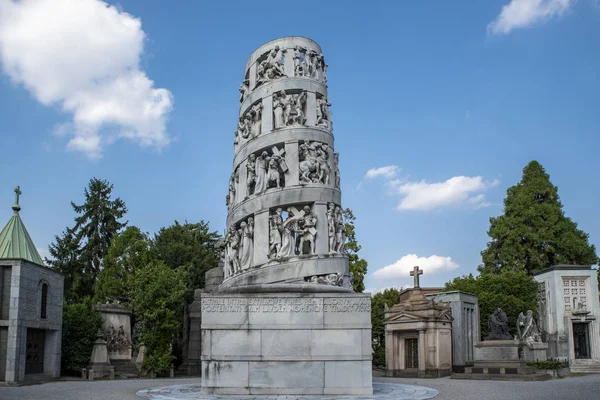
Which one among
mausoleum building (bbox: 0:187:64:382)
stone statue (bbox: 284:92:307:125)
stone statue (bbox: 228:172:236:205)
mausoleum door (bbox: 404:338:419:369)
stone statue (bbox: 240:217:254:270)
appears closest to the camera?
stone statue (bbox: 240:217:254:270)

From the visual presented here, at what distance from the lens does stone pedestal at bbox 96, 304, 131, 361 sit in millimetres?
31188

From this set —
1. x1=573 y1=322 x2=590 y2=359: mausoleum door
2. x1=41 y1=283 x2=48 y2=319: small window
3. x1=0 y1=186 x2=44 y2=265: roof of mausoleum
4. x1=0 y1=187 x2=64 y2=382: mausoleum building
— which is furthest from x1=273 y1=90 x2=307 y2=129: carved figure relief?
x1=573 y1=322 x2=590 y2=359: mausoleum door

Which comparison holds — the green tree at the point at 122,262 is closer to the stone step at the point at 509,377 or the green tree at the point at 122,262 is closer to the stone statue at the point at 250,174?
the stone step at the point at 509,377

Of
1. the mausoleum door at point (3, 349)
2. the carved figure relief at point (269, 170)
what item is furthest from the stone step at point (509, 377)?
the mausoleum door at point (3, 349)

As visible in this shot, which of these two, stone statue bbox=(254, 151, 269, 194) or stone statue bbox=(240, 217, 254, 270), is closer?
A: stone statue bbox=(240, 217, 254, 270)

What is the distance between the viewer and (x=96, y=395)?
1573 cm

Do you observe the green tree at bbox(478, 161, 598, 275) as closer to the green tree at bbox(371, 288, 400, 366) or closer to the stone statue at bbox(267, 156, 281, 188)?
the green tree at bbox(371, 288, 400, 366)

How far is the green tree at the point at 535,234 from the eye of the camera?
45719mm

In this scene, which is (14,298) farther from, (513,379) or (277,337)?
(513,379)

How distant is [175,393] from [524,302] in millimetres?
31234

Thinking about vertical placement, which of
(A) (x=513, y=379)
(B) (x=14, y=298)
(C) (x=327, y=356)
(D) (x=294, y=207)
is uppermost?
(D) (x=294, y=207)

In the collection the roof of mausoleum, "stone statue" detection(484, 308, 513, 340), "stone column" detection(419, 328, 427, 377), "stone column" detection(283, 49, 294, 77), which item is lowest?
"stone column" detection(419, 328, 427, 377)

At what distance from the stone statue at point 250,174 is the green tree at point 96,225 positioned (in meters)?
32.1

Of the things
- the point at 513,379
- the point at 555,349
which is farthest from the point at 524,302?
the point at 513,379
